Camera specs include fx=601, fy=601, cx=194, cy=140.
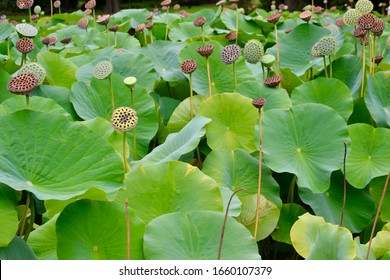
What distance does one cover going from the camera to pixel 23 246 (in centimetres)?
98

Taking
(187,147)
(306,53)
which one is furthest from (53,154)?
(306,53)

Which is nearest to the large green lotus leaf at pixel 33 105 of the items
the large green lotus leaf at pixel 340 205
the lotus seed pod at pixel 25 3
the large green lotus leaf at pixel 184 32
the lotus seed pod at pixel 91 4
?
the large green lotus leaf at pixel 340 205

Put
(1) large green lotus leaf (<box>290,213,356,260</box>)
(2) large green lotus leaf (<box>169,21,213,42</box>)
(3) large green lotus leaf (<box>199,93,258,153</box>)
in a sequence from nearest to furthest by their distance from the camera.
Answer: (1) large green lotus leaf (<box>290,213,356,260</box>), (3) large green lotus leaf (<box>199,93,258,153</box>), (2) large green lotus leaf (<box>169,21,213,42</box>)

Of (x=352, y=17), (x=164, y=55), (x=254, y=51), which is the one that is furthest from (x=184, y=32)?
(x=254, y=51)

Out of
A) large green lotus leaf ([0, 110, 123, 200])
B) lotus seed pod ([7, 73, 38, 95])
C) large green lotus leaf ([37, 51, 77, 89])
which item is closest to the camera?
large green lotus leaf ([0, 110, 123, 200])

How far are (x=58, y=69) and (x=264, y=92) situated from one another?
0.60 metres

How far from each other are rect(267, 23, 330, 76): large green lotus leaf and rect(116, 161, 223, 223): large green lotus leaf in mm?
981

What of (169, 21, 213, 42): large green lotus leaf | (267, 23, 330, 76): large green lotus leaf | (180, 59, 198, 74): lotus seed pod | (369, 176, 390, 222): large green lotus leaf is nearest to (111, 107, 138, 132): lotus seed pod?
(180, 59, 198, 74): lotus seed pod

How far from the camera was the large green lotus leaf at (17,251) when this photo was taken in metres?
0.96

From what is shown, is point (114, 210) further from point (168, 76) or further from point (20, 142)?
point (168, 76)

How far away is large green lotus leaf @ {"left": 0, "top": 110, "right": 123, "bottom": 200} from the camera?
3.39 ft

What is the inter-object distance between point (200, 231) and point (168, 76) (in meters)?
0.80

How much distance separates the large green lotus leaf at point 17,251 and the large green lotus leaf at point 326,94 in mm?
829

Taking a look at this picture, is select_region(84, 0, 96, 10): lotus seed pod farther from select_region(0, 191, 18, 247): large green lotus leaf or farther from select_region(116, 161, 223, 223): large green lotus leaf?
select_region(0, 191, 18, 247): large green lotus leaf
